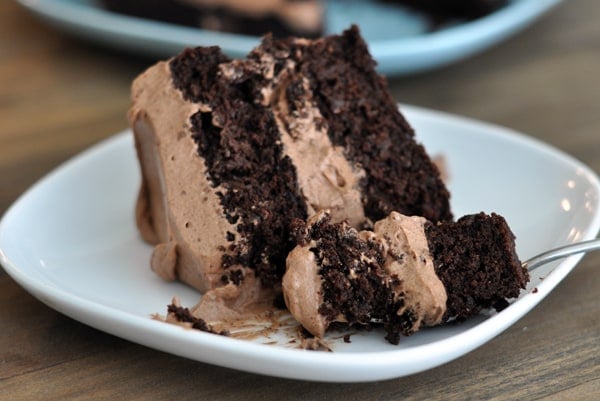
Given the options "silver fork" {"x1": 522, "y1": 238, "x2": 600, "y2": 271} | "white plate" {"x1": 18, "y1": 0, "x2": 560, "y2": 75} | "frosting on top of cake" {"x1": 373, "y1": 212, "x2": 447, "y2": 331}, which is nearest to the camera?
"frosting on top of cake" {"x1": 373, "y1": 212, "x2": 447, "y2": 331}

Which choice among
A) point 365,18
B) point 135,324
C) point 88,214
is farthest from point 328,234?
point 365,18

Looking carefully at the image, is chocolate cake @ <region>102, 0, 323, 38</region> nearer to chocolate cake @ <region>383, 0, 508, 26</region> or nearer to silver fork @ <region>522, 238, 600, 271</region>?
chocolate cake @ <region>383, 0, 508, 26</region>

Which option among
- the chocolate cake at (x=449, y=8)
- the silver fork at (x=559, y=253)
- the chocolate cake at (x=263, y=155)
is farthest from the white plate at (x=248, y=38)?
the silver fork at (x=559, y=253)

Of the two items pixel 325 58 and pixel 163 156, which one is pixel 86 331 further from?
pixel 325 58

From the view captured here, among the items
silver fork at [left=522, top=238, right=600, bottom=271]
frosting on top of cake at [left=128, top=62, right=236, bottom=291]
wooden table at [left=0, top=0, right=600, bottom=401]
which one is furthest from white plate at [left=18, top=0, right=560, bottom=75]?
silver fork at [left=522, top=238, right=600, bottom=271]

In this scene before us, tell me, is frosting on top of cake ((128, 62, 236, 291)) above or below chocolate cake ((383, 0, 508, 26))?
below

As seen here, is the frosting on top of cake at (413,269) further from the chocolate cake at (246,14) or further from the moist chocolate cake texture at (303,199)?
the chocolate cake at (246,14)
